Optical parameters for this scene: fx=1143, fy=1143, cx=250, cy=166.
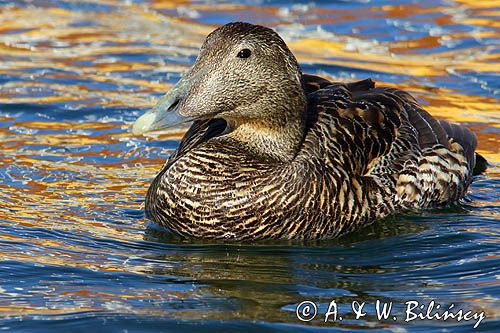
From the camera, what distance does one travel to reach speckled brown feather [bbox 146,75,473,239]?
8609 mm

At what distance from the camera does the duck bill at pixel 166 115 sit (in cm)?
823

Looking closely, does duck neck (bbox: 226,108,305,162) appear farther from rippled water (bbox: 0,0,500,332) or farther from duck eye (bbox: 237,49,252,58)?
rippled water (bbox: 0,0,500,332)

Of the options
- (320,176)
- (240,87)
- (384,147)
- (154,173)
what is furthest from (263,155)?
(154,173)

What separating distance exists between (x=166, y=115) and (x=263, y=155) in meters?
0.93

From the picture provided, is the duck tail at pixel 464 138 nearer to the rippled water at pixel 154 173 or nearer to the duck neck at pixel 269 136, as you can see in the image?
the rippled water at pixel 154 173

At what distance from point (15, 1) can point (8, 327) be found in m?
10.9

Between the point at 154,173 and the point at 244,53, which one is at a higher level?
the point at 244,53

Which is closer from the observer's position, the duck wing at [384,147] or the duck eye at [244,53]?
the duck eye at [244,53]

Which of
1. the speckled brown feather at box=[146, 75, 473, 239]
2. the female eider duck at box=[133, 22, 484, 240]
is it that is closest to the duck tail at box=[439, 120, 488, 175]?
the speckled brown feather at box=[146, 75, 473, 239]

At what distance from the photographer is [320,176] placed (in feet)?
28.9

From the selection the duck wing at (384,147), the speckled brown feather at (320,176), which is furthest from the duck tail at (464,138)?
the speckled brown feather at (320,176)

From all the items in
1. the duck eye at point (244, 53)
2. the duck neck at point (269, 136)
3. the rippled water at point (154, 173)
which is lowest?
the rippled water at point (154, 173)

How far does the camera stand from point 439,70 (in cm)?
1450

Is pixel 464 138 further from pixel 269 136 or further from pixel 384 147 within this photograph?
pixel 269 136
